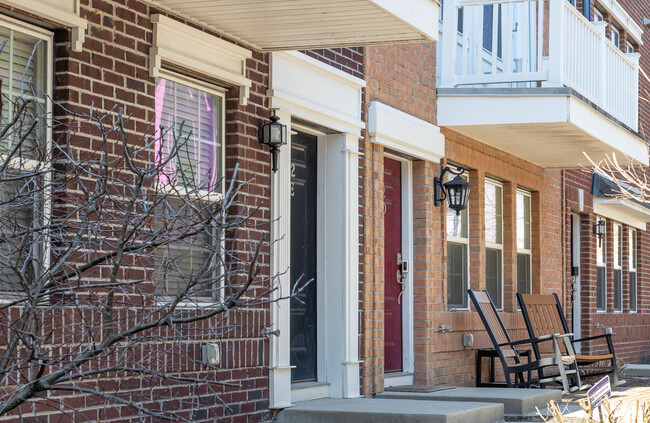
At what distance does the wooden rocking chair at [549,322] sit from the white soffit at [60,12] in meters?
7.06

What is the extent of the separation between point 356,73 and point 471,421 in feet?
10.7

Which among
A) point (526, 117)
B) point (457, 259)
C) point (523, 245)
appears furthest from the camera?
point (523, 245)

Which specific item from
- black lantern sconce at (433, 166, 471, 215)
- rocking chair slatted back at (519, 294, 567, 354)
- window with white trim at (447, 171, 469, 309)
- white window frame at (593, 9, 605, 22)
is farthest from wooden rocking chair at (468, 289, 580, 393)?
white window frame at (593, 9, 605, 22)

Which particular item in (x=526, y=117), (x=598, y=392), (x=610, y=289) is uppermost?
(x=526, y=117)

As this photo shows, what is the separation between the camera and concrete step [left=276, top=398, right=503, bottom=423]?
7484 millimetres

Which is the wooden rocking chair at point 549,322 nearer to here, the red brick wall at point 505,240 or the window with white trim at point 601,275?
the red brick wall at point 505,240

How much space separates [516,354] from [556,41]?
328 centimetres

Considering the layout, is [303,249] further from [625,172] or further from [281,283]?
[625,172]

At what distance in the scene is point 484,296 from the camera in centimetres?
1127

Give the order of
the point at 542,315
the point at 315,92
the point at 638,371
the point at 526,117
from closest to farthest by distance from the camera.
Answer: the point at 315,92
the point at 526,117
the point at 542,315
the point at 638,371

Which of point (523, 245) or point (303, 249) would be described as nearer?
point (303, 249)

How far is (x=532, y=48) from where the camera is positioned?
1086cm

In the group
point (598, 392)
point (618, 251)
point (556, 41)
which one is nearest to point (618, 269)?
point (618, 251)

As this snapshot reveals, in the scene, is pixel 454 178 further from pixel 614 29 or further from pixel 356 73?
pixel 614 29
